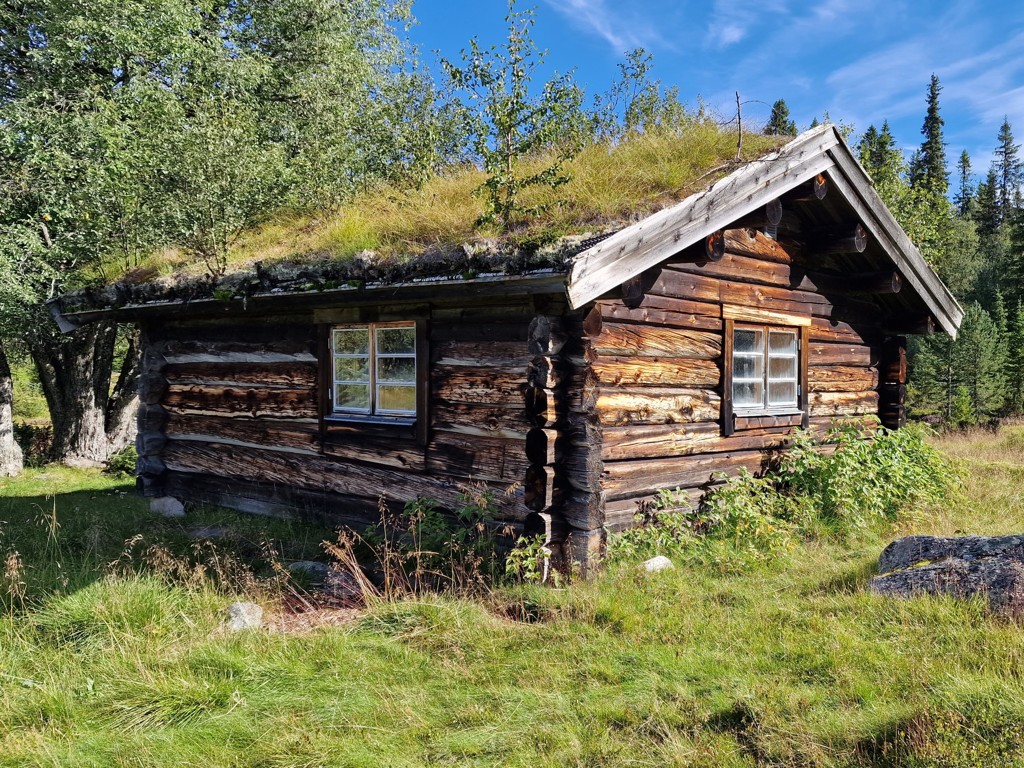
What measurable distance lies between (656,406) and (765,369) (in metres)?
2.04

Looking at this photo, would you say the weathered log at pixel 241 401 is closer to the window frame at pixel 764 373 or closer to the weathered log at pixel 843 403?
the window frame at pixel 764 373

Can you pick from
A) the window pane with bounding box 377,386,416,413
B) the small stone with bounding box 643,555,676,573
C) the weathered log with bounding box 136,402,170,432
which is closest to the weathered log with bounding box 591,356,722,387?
the small stone with bounding box 643,555,676,573

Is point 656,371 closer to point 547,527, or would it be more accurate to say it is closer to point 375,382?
point 547,527

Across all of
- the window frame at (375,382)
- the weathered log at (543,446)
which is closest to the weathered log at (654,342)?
the weathered log at (543,446)

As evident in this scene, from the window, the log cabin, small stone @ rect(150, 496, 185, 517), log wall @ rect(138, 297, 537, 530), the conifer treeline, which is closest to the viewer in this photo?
the log cabin

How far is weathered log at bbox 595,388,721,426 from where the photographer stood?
617 cm

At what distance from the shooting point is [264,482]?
8227 millimetres

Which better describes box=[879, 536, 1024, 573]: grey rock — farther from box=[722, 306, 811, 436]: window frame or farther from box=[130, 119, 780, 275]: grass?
box=[130, 119, 780, 275]: grass

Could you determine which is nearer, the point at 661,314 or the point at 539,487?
the point at 539,487

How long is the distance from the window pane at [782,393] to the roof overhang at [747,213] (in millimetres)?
1860

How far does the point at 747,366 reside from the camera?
785cm

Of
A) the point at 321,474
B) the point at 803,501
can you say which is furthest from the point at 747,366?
the point at 321,474

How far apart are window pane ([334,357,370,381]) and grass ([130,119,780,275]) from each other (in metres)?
1.09

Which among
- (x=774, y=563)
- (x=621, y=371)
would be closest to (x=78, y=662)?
(x=621, y=371)
